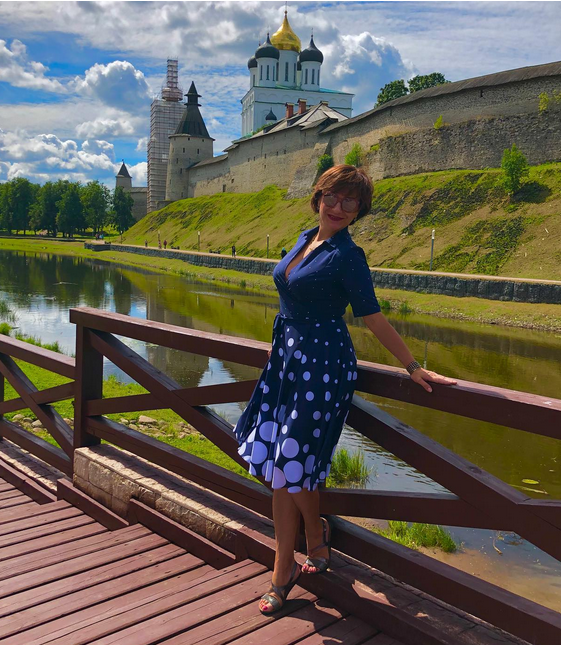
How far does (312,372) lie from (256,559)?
984 millimetres

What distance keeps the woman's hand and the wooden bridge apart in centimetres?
4

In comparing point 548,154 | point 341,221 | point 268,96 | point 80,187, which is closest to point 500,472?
point 341,221

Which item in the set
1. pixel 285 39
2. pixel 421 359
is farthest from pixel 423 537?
pixel 285 39

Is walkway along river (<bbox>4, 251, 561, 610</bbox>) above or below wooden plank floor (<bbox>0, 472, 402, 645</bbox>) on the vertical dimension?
below

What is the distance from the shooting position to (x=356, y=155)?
40.0m

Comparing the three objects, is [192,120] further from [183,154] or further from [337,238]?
[337,238]

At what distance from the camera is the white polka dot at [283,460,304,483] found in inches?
90.0

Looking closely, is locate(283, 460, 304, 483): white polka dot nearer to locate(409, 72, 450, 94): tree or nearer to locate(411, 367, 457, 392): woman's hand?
locate(411, 367, 457, 392): woman's hand

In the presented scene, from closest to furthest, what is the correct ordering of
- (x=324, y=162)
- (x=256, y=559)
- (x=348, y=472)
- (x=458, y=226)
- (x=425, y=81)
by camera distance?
(x=256, y=559), (x=348, y=472), (x=458, y=226), (x=324, y=162), (x=425, y=81)

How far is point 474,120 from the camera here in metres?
33.8

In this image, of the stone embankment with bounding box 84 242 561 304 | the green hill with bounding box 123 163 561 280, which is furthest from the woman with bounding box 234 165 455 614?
the green hill with bounding box 123 163 561 280

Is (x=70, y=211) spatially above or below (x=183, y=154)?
below

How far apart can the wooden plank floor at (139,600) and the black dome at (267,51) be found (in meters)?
78.0

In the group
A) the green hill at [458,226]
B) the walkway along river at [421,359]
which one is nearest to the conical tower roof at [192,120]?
the green hill at [458,226]
